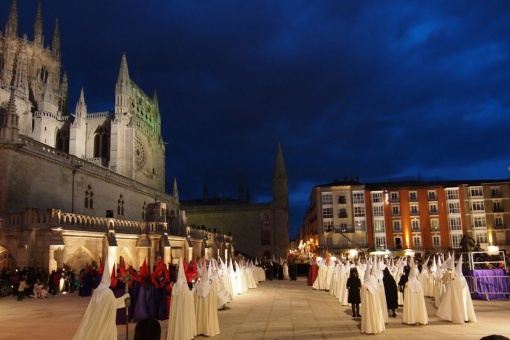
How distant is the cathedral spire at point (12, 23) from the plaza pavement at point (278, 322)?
41.7 metres

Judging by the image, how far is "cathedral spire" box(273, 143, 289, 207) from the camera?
188 ft

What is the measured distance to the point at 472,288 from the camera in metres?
17.8

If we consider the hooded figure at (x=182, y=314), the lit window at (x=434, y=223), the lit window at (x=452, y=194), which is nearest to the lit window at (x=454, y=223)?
the lit window at (x=434, y=223)

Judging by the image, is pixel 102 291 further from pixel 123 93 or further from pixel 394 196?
pixel 394 196

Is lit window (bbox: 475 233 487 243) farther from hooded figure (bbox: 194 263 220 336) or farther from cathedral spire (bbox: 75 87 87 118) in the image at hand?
hooded figure (bbox: 194 263 220 336)

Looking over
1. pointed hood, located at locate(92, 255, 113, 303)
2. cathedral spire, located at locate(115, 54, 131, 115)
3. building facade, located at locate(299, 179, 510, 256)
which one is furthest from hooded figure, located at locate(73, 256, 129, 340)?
building facade, located at locate(299, 179, 510, 256)

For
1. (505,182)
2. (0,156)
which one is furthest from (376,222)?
(0,156)

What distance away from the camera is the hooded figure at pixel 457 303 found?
12195mm

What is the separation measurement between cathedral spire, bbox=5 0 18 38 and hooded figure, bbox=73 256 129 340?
5118 cm

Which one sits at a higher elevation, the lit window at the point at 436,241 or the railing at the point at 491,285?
the lit window at the point at 436,241

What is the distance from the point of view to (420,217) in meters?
51.3

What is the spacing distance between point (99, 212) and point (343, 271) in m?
20.7

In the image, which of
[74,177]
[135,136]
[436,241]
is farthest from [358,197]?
[74,177]

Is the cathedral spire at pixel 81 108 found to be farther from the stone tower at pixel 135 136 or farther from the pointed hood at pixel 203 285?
the pointed hood at pixel 203 285
